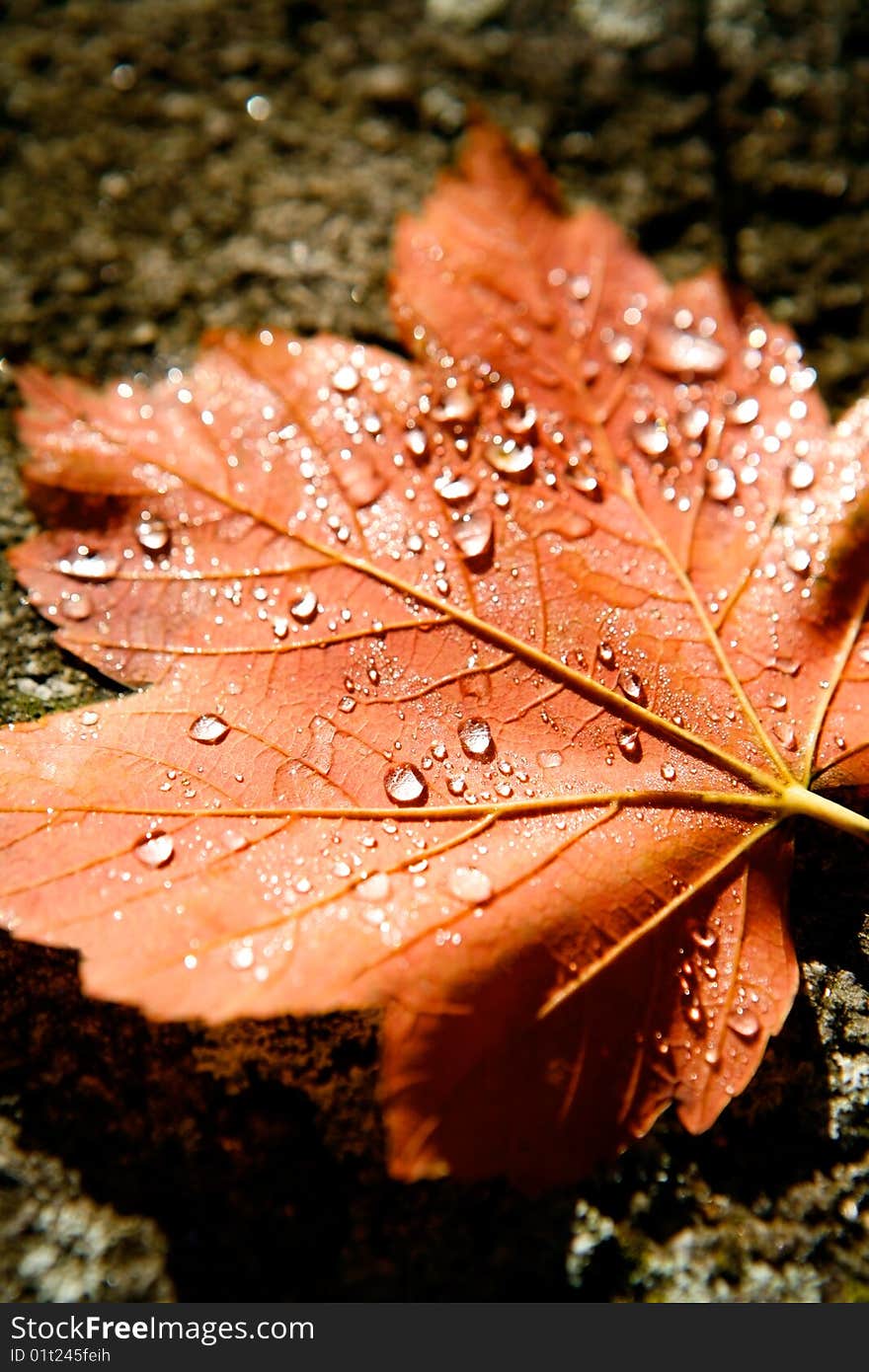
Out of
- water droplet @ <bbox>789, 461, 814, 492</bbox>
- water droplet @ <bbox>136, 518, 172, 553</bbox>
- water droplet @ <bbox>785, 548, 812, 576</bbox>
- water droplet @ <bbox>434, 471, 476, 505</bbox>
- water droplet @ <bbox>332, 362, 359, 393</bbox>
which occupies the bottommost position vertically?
water droplet @ <bbox>136, 518, 172, 553</bbox>

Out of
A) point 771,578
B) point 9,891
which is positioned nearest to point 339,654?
point 9,891

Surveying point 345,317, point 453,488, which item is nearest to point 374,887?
point 453,488

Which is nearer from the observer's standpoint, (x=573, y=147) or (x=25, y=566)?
(x=25, y=566)

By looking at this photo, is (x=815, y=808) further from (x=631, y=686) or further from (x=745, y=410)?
(x=745, y=410)

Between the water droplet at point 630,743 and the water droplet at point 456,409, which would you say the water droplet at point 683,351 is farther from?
the water droplet at point 630,743

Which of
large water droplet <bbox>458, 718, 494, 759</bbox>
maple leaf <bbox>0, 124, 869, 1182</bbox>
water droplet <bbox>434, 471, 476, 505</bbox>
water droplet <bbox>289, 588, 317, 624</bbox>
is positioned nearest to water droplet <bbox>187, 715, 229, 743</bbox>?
maple leaf <bbox>0, 124, 869, 1182</bbox>

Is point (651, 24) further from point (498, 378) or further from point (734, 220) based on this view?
point (498, 378)

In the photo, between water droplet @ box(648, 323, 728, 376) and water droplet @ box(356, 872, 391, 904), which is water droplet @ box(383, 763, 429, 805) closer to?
water droplet @ box(356, 872, 391, 904)
